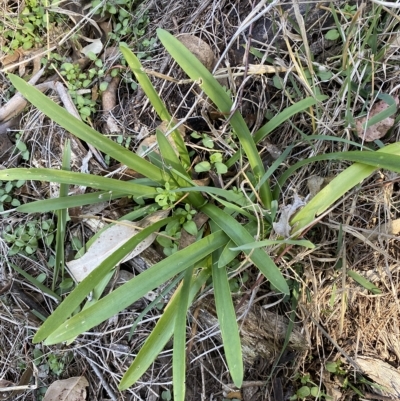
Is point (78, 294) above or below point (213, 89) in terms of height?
below

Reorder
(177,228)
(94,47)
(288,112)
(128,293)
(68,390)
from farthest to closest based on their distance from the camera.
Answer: (94,47) < (68,390) < (177,228) < (288,112) < (128,293)

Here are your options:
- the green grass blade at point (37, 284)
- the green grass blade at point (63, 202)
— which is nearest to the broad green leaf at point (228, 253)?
the green grass blade at point (63, 202)

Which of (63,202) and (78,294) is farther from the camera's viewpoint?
(63,202)

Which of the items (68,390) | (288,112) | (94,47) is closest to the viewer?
(288,112)

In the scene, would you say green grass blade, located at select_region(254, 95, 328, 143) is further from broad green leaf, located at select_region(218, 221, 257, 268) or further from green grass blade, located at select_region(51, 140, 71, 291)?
green grass blade, located at select_region(51, 140, 71, 291)

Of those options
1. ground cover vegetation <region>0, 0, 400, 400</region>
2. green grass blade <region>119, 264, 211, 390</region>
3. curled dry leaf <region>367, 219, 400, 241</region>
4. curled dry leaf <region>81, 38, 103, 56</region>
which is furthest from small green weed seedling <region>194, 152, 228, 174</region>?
curled dry leaf <region>81, 38, 103, 56</region>

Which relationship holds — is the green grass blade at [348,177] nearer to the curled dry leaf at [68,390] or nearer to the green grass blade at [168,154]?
the green grass blade at [168,154]

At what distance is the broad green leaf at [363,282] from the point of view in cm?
124

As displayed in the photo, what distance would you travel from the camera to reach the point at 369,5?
117 cm

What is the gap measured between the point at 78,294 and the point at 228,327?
0.37 m

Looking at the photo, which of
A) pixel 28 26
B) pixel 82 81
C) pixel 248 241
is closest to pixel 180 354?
pixel 248 241

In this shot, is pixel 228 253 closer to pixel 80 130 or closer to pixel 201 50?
pixel 80 130

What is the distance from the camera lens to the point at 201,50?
126 cm

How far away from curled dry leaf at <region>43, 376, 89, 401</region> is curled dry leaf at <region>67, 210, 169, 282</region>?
363mm
